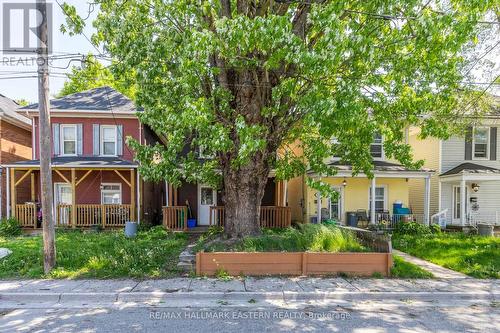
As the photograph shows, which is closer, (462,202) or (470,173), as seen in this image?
(470,173)

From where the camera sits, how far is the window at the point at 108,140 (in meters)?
14.7

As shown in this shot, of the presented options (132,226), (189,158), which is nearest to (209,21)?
(189,158)

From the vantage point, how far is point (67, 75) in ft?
36.8

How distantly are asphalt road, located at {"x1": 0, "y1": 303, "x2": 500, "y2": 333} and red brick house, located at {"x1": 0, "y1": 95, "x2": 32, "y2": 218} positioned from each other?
38.9 ft

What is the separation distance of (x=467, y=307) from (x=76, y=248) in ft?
32.0

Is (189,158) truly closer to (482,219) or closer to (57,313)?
(57,313)

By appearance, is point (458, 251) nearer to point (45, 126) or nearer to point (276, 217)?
point (276, 217)

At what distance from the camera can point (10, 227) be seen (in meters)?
12.5

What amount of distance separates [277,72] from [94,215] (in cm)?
1029

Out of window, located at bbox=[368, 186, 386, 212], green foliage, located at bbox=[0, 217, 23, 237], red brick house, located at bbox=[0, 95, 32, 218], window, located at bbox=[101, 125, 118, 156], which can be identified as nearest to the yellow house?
window, located at bbox=[368, 186, 386, 212]

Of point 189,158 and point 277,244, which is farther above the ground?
point 189,158

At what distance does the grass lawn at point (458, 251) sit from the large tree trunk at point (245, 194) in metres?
5.25

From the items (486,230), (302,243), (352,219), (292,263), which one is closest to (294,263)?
(292,263)

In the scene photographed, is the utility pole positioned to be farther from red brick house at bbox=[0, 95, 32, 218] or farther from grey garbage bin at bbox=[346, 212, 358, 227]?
grey garbage bin at bbox=[346, 212, 358, 227]
